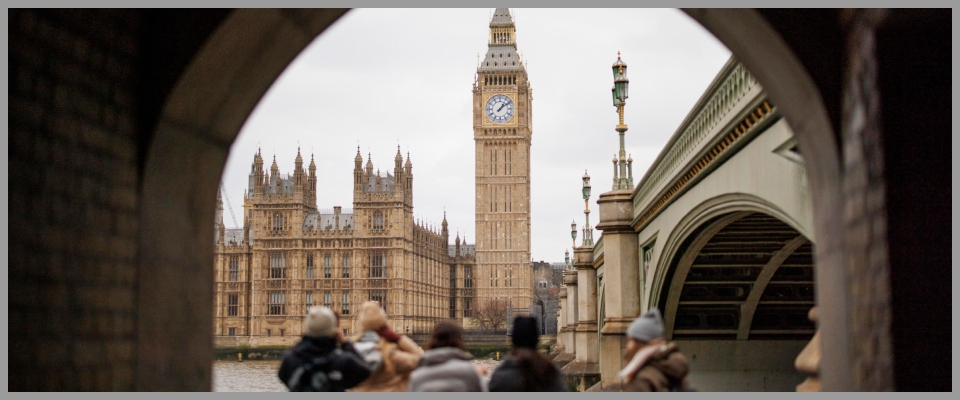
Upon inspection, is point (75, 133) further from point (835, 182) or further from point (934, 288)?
point (934, 288)

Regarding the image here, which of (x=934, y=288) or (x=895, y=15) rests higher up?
(x=895, y=15)

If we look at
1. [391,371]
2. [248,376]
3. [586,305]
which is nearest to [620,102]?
[391,371]

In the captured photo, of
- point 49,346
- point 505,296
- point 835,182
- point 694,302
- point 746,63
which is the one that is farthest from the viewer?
point 505,296

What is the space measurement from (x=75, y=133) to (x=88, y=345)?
864mm

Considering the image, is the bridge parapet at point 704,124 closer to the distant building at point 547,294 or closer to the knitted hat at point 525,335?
the knitted hat at point 525,335

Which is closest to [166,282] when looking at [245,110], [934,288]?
[245,110]

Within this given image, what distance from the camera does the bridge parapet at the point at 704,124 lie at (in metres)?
9.82

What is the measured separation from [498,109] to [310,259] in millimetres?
21504

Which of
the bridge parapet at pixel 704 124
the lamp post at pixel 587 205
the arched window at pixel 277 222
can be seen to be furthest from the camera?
the arched window at pixel 277 222

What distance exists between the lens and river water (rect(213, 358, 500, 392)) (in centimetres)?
4799

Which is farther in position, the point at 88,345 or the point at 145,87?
the point at 145,87

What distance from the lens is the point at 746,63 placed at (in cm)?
543

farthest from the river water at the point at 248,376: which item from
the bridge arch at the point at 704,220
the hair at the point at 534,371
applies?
the hair at the point at 534,371

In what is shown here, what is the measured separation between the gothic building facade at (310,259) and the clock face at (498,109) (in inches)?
451
